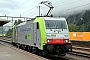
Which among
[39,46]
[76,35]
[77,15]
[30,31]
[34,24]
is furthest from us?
[77,15]

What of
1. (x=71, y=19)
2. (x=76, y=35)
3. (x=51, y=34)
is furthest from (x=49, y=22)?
(x=71, y=19)

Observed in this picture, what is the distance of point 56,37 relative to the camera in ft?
50.0

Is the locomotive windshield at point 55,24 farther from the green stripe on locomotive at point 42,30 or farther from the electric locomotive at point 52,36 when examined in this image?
the green stripe on locomotive at point 42,30

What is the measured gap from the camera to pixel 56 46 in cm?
1495

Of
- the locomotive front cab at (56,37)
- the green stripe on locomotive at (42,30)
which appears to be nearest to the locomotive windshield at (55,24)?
the locomotive front cab at (56,37)

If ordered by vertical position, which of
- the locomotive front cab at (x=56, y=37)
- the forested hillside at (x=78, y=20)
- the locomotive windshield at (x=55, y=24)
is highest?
the forested hillside at (x=78, y=20)

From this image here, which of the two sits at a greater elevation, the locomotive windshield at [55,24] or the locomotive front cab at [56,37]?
the locomotive windshield at [55,24]

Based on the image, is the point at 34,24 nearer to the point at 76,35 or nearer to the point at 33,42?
the point at 33,42

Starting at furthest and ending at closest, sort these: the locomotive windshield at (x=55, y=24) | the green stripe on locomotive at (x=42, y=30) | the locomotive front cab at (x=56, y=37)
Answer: the locomotive windshield at (x=55, y=24), the green stripe on locomotive at (x=42, y=30), the locomotive front cab at (x=56, y=37)

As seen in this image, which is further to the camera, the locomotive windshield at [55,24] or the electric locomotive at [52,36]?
the locomotive windshield at [55,24]

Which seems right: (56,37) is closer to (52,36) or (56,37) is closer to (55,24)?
(52,36)

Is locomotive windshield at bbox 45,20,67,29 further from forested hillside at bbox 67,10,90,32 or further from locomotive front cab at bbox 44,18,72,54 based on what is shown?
forested hillside at bbox 67,10,90,32

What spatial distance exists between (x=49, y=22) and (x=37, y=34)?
1.32 m

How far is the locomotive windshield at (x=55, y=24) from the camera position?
1568 cm
